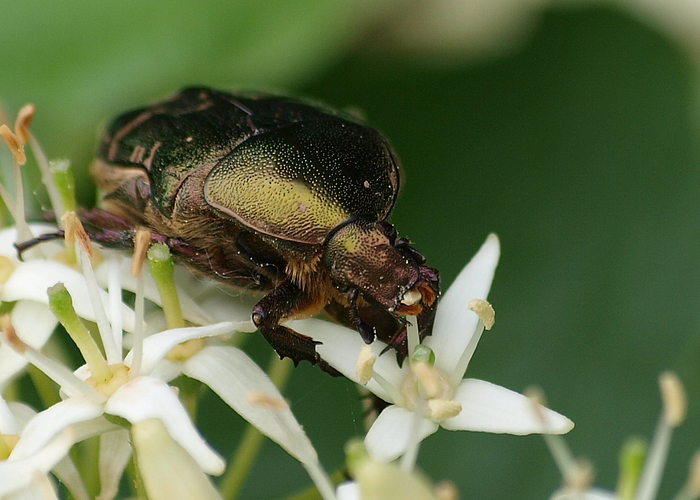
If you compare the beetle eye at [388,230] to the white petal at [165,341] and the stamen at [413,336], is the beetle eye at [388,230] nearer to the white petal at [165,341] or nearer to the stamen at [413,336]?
the stamen at [413,336]

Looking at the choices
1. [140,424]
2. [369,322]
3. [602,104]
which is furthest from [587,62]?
[140,424]

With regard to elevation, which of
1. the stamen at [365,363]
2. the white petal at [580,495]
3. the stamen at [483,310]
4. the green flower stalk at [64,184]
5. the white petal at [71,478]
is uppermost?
the stamen at [483,310]

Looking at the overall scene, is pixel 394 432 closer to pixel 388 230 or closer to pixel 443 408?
pixel 443 408

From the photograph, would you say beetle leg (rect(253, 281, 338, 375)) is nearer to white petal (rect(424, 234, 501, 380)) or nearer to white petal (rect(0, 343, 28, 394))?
white petal (rect(424, 234, 501, 380))

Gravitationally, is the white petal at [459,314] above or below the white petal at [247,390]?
above

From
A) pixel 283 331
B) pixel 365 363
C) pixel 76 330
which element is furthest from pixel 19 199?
pixel 365 363

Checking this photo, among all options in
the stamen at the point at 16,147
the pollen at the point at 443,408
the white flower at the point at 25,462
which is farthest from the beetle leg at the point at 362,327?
the stamen at the point at 16,147
